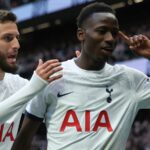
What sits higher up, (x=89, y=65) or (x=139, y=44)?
(x=139, y=44)

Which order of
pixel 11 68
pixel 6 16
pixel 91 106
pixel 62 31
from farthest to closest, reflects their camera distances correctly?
pixel 62 31, pixel 6 16, pixel 11 68, pixel 91 106

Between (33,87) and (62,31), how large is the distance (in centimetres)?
1011

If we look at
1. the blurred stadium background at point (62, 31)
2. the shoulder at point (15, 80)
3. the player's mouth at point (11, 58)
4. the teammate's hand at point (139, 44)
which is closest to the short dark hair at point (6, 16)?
the player's mouth at point (11, 58)

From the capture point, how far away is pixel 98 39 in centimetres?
329

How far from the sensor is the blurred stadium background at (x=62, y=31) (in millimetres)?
10820

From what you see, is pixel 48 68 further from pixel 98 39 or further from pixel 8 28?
pixel 8 28

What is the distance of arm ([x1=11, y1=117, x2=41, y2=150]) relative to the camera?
11.2 feet

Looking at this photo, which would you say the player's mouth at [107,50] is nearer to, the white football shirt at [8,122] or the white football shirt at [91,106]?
the white football shirt at [91,106]

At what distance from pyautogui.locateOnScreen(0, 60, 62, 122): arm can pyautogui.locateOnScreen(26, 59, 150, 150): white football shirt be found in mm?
109

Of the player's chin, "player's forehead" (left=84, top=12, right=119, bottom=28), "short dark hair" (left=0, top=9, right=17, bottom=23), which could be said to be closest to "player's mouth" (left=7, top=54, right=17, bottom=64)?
the player's chin

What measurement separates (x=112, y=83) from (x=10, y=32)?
29.5 inches

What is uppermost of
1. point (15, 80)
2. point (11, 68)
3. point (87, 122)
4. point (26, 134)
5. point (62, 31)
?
point (11, 68)

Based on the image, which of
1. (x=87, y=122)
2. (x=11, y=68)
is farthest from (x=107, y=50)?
(x=11, y=68)

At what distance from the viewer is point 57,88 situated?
11.1 ft
